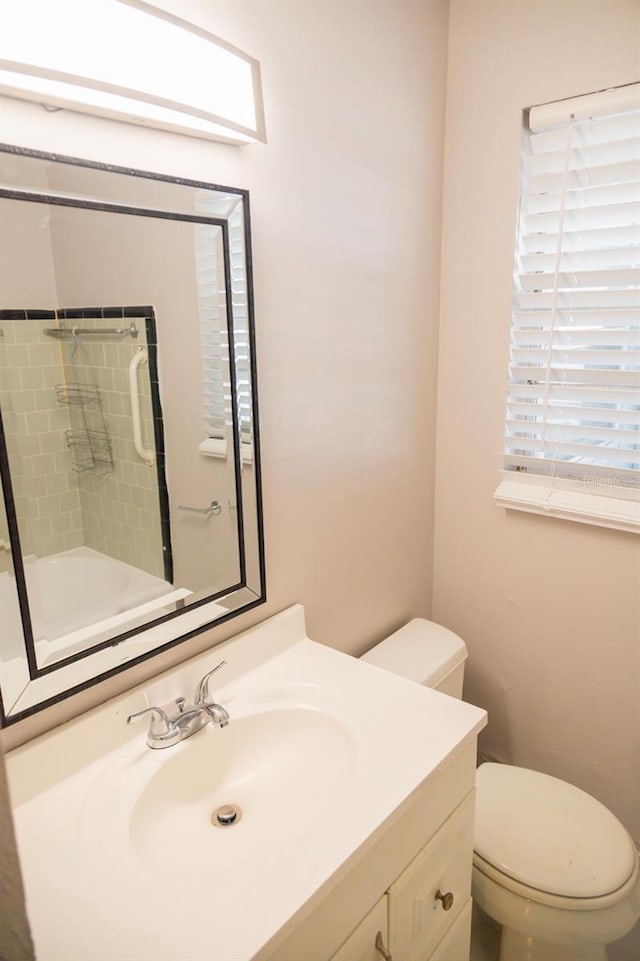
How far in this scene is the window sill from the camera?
4.95 ft

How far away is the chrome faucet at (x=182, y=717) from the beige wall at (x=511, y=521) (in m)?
0.99

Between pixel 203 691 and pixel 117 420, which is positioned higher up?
pixel 117 420

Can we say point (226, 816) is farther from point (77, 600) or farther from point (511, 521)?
point (511, 521)

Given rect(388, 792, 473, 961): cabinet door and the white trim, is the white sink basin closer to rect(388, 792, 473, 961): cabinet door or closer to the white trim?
rect(388, 792, 473, 961): cabinet door

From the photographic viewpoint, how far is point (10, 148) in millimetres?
801

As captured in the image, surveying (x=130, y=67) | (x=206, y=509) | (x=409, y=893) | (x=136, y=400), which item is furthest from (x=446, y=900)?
(x=130, y=67)

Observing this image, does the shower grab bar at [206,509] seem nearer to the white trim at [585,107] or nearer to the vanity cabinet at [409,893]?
the vanity cabinet at [409,893]

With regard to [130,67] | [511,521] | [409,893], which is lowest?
[409,893]

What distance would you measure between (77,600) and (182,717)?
281 millimetres

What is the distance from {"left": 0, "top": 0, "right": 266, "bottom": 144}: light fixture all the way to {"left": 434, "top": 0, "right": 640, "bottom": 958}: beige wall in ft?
2.65

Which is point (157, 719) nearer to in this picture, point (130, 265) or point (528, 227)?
point (130, 265)

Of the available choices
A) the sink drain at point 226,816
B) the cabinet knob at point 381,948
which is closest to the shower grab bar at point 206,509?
the sink drain at point 226,816

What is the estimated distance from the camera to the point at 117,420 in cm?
100

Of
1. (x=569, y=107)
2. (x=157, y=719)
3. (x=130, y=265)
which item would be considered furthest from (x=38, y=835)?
(x=569, y=107)
